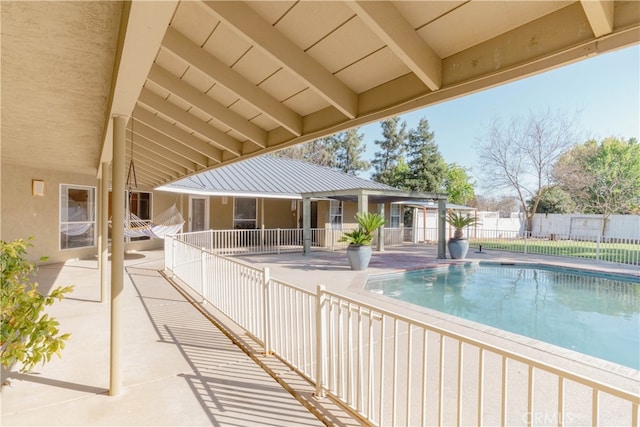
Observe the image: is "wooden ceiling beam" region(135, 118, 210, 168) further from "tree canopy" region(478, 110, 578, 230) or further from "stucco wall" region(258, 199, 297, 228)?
"tree canopy" region(478, 110, 578, 230)

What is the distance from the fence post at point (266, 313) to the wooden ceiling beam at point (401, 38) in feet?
8.70

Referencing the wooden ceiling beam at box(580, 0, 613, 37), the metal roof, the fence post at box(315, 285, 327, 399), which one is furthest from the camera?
the metal roof

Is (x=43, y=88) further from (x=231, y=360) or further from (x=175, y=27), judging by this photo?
(x=231, y=360)

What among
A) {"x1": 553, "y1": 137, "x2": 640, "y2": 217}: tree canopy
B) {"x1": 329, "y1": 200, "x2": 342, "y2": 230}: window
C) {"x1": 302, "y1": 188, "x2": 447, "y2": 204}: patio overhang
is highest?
{"x1": 553, "y1": 137, "x2": 640, "y2": 217}: tree canopy

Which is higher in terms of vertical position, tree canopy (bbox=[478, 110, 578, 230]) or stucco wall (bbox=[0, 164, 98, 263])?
A: tree canopy (bbox=[478, 110, 578, 230])

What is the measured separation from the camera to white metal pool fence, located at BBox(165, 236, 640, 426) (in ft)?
7.07

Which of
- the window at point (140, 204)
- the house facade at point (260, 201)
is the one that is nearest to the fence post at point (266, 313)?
the house facade at point (260, 201)

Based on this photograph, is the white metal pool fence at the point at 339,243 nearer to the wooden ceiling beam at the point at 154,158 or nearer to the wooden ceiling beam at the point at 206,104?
the wooden ceiling beam at the point at 154,158

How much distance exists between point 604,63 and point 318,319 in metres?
24.6

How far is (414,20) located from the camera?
217 centimetres

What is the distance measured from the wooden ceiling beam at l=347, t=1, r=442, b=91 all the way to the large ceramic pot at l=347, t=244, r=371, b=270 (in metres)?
7.49

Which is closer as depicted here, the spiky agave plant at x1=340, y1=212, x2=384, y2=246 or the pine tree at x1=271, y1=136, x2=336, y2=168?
the spiky agave plant at x1=340, y1=212, x2=384, y2=246

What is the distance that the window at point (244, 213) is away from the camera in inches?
643

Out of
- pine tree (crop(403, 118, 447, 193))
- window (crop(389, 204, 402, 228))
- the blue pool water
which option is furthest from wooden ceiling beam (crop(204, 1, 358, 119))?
pine tree (crop(403, 118, 447, 193))
